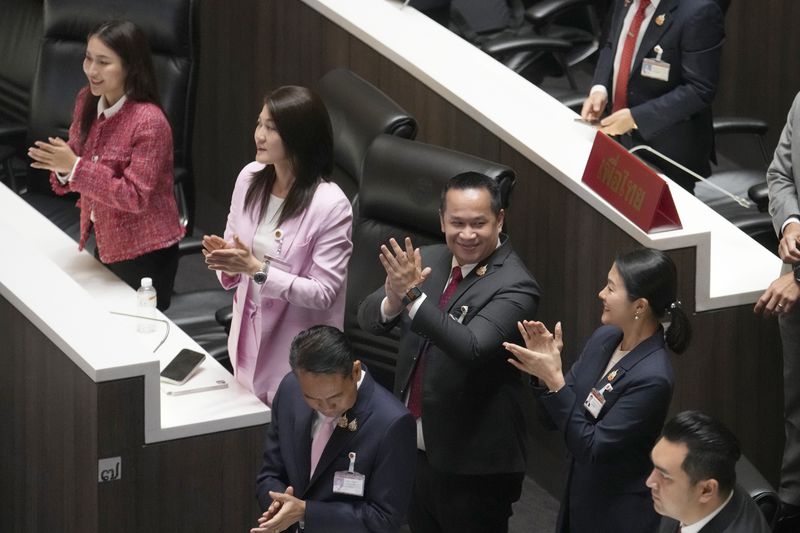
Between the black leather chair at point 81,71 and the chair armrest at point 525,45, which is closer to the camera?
the black leather chair at point 81,71

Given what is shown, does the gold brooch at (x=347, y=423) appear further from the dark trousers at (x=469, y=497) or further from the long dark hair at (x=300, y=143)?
the long dark hair at (x=300, y=143)

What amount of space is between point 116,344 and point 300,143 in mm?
616

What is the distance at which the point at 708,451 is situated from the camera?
260cm

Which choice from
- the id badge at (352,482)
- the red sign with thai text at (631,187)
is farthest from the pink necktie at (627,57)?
the id badge at (352,482)

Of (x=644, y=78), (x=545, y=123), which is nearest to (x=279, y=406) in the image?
(x=545, y=123)

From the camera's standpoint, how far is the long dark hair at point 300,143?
3.46m

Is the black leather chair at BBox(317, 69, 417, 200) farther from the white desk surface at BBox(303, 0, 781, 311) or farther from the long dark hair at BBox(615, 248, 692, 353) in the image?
the long dark hair at BBox(615, 248, 692, 353)

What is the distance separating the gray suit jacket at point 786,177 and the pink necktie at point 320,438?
1.26 meters

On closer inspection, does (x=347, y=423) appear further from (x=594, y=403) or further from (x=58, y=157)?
(x=58, y=157)

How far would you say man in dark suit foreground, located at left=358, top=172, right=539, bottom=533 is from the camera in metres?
3.18

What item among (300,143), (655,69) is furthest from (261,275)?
(655,69)

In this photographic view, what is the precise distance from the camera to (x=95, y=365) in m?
3.16

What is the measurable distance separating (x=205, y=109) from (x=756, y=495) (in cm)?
307

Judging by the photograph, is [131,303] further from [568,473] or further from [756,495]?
[756,495]
